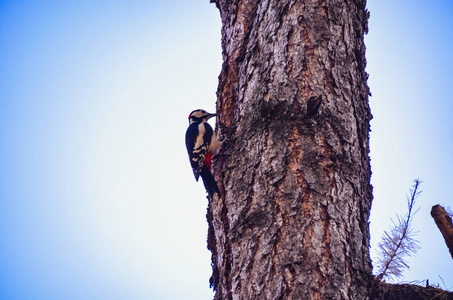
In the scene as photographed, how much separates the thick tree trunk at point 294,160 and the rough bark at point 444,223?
291mm

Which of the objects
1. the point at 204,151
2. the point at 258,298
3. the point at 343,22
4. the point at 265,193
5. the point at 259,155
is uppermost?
the point at 343,22

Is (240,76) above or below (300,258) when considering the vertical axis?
above

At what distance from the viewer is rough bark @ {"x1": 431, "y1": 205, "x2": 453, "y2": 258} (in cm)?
169

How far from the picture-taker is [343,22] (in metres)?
2.35

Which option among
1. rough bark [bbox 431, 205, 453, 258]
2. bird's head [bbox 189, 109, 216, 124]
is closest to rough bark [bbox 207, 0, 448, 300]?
rough bark [bbox 431, 205, 453, 258]

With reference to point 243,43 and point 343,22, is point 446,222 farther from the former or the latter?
point 243,43

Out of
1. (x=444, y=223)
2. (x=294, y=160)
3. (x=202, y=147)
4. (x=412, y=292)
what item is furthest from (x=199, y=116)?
(x=444, y=223)

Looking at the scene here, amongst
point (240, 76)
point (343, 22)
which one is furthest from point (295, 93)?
point (343, 22)

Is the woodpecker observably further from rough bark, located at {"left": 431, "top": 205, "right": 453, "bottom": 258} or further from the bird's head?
rough bark, located at {"left": 431, "top": 205, "right": 453, "bottom": 258}

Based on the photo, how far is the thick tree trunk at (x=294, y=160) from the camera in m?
1.67

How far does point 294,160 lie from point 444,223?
2.20 ft

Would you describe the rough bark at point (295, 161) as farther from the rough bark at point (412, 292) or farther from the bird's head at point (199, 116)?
the bird's head at point (199, 116)

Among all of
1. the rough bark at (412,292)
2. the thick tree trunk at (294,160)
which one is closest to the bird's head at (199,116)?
the thick tree trunk at (294,160)

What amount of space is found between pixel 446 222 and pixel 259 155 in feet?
2.78
